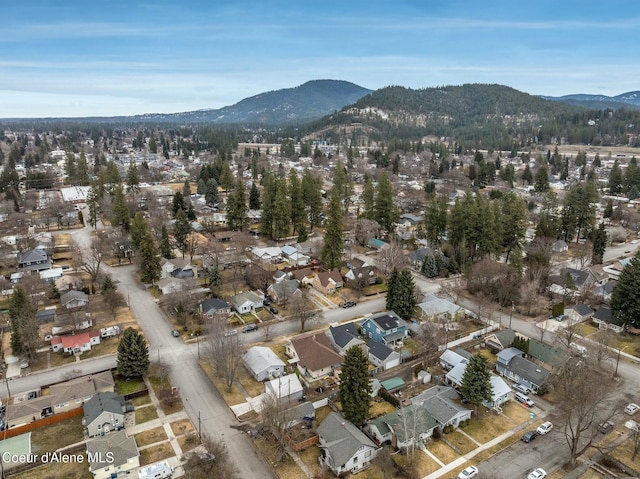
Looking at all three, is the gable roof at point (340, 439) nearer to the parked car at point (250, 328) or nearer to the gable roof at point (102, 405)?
the gable roof at point (102, 405)

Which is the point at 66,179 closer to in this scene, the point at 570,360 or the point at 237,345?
the point at 237,345

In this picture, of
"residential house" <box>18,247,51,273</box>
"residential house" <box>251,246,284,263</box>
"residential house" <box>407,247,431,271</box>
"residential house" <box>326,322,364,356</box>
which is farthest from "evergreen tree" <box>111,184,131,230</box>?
"residential house" <box>407,247,431,271</box>

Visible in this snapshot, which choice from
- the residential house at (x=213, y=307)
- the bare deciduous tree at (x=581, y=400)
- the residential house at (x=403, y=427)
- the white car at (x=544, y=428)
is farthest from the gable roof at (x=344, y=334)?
the bare deciduous tree at (x=581, y=400)

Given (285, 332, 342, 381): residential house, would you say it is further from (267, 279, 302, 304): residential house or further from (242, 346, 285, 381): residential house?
(267, 279, 302, 304): residential house

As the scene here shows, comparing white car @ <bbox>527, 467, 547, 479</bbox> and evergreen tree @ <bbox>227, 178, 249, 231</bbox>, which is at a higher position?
evergreen tree @ <bbox>227, 178, 249, 231</bbox>

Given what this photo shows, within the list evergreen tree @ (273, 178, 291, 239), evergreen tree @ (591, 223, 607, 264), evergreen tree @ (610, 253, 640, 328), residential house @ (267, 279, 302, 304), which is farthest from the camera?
evergreen tree @ (273, 178, 291, 239)

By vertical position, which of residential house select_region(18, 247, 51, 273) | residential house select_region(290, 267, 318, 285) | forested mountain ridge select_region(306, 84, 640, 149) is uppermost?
forested mountain ridge select_region(306, 84, 640, 149)
